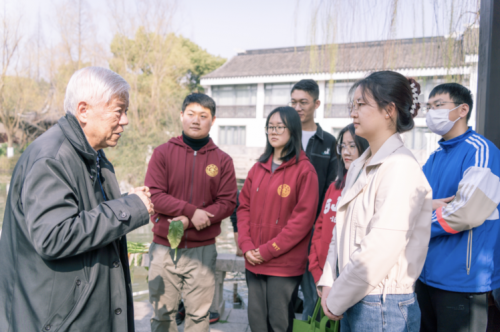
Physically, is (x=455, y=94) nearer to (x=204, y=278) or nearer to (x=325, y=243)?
(x=325, y=243)

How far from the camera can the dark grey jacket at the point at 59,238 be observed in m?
1.18

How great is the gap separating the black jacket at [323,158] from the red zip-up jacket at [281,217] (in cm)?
51

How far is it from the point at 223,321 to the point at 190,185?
4.23ft

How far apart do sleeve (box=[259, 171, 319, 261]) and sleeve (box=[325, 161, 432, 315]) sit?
2.55 feet

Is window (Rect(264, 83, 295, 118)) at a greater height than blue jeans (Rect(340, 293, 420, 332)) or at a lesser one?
greater

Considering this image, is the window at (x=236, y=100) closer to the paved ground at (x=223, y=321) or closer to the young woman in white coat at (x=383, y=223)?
the paved ground at (x=223, y=321)

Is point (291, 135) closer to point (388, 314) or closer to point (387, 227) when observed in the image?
point (387, 227)

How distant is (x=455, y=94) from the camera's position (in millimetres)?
2062

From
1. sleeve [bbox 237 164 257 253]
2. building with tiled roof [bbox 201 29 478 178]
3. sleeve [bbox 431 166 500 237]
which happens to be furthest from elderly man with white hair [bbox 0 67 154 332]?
building with tiled roof [bbox 201 29 478 178]

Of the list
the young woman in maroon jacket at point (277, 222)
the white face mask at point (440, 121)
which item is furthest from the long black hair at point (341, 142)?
the white face mask at point (440, 121)

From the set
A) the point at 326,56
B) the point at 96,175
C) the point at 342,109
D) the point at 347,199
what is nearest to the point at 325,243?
the point at 347,199

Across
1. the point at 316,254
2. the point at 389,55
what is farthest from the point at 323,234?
the point at 389,55

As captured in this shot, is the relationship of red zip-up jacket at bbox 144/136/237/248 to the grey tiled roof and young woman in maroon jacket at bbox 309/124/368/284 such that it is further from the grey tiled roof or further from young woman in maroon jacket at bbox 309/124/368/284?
the grey tiled roof

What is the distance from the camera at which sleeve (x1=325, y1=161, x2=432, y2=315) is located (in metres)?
1.26
